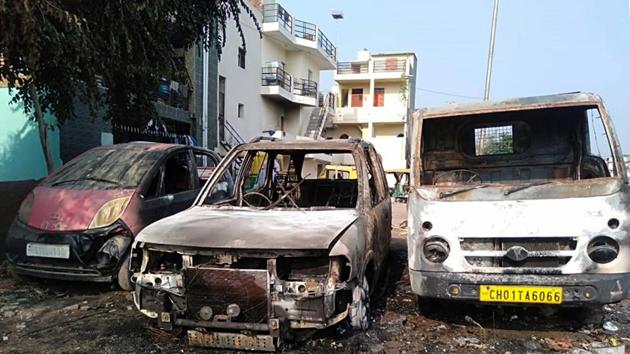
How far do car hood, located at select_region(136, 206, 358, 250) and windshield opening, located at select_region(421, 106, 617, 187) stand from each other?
6.77 feet

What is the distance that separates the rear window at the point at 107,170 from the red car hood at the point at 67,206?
17cm

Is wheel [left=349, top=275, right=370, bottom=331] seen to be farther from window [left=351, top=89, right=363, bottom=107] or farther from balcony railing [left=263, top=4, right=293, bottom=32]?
window [left=351, top=89, right=363, bottom=107]

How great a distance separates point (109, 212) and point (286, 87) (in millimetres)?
22976

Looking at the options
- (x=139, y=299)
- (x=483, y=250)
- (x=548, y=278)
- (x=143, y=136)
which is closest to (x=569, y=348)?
(x=548, y=278)

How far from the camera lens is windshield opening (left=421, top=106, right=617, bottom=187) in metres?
5.64

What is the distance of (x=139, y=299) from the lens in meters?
3.62

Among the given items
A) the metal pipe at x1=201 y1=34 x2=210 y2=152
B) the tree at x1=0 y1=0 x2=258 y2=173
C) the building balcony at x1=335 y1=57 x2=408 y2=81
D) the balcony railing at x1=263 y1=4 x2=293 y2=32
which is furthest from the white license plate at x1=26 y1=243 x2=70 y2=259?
the building balcony at x1=335 y1=57 x2=408 y2=81

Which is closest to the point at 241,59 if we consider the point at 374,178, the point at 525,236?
the point at 374,178

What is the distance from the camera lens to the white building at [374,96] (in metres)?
39.3

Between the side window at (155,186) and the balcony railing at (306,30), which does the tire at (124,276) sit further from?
the balcony railing at (306,30)

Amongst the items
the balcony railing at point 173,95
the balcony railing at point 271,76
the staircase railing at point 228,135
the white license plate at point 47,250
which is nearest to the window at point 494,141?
the white license plate at point 47,250

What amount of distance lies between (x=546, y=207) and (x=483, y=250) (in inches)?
26.1

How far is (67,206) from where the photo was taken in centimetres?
512

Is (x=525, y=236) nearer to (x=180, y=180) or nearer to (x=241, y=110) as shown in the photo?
(x=180, y=180)
